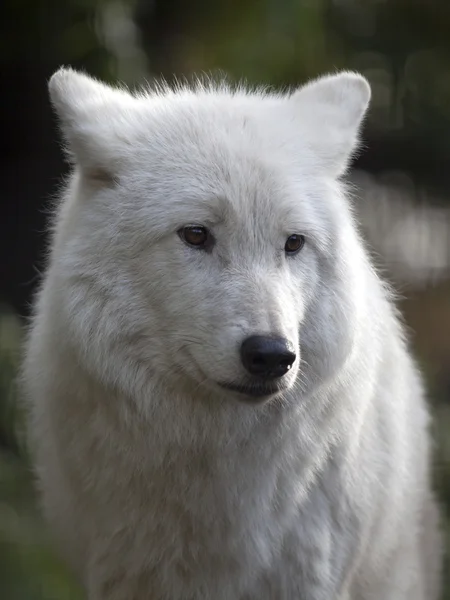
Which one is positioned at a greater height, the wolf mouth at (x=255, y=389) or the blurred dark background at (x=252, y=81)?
the blurred dark background at (x=252, y=81)

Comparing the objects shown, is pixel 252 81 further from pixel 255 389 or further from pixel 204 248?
pixel 255 389

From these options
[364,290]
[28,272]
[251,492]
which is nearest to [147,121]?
[364,290]

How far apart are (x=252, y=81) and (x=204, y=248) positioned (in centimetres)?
564

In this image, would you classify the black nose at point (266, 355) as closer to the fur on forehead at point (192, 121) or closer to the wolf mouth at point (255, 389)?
the wolf mouth at point (255, 389)

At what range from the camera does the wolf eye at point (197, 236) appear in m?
3.80

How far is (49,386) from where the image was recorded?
167 inches

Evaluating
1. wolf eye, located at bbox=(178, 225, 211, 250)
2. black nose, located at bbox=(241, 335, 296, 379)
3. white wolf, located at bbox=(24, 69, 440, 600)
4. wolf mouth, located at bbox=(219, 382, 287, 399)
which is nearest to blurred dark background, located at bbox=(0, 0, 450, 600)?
white wolf, located at bbox=(24, 69, 440, 600)

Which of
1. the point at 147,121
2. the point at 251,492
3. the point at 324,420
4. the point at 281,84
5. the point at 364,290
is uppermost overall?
the point at 281,84

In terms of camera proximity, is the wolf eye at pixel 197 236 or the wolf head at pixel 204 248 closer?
the wolf head at pixel 204 248

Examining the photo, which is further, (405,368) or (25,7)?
(25,7)

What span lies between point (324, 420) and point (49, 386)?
1.15m

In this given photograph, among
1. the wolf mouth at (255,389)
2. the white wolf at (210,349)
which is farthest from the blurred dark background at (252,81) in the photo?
the wolf mouth at (255,389)

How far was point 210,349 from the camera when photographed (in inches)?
145

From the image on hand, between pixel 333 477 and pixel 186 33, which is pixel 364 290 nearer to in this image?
pixel 333 477
